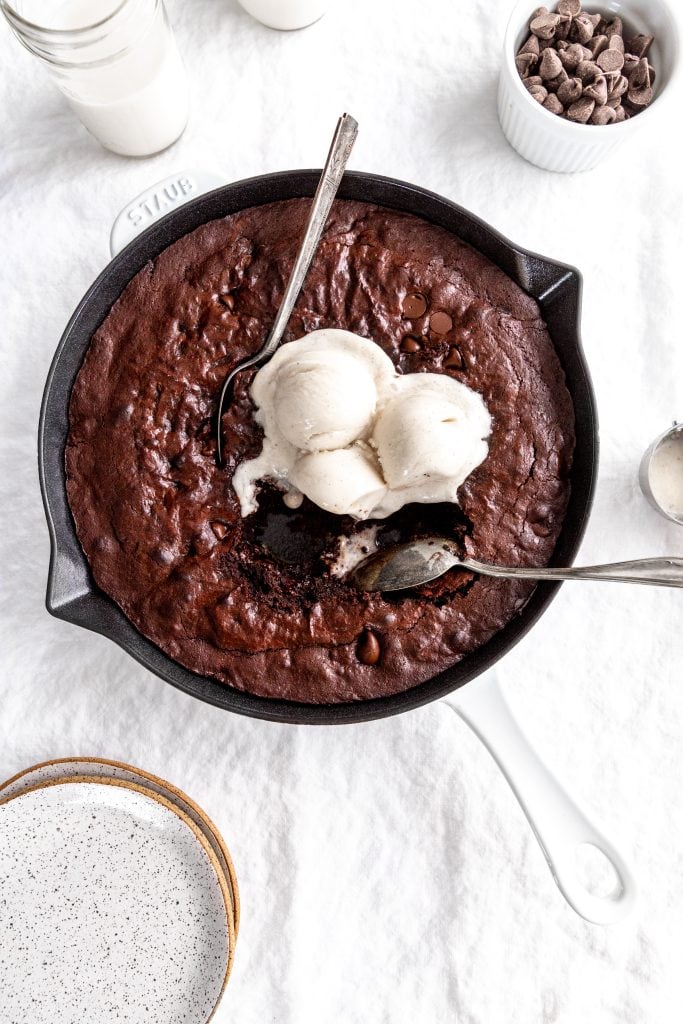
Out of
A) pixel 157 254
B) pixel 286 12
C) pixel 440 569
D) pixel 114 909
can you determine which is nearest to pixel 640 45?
pixel 286 12

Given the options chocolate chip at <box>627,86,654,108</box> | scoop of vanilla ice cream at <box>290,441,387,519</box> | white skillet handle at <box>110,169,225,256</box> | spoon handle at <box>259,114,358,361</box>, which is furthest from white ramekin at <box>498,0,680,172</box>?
scoop of vanilla ice cream at <box>290,441,387,519</box>

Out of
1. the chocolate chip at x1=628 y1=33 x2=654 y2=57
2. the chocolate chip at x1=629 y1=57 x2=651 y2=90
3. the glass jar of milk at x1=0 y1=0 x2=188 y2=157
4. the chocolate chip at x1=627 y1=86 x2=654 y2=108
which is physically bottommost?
the glass jar of milk at x1=0 y1=0 x2=188 y2=157

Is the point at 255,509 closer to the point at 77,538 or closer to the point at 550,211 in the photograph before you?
the point at 77,538

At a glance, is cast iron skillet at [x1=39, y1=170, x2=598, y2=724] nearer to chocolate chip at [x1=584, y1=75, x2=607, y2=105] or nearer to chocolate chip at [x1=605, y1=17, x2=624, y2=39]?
chocolate chip at [x1=584, y1=75, x2=607, y2=105]

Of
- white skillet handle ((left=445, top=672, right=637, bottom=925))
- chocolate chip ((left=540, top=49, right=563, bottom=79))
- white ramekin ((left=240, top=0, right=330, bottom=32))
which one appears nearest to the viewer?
white skillet handle ((left=445, top=672, right=637, bottom=925))

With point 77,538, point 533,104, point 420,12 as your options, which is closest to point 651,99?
point 533,104
